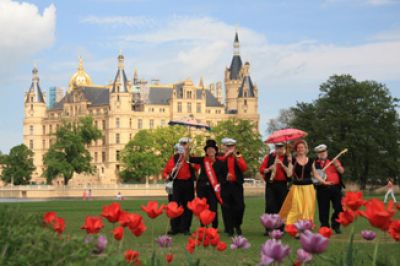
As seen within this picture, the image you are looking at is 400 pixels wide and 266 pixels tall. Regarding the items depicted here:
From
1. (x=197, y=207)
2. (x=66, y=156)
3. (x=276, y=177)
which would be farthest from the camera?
(x=66, y=156)

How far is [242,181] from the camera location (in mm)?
14695

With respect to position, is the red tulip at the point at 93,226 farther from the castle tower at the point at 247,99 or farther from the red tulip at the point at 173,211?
the castle tower at the point at 247,99

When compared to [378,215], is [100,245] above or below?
below

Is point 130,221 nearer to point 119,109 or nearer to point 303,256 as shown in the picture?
point 303,256

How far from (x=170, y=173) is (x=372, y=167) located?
160 feet

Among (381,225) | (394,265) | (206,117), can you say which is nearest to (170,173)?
(394,265)

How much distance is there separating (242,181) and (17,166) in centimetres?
8777

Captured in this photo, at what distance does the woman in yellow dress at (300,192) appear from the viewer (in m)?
14.1

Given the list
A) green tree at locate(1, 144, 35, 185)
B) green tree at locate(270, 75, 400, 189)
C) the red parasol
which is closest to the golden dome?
green tree at locate(1, 144, 35, 185)

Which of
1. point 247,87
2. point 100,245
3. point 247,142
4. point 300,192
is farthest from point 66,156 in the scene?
point 100,245

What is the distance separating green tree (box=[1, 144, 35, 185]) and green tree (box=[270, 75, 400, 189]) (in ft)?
141

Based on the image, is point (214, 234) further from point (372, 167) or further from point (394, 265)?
point (372, 167)

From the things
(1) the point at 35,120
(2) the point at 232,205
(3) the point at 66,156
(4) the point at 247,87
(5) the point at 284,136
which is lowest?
(2) the point at 232,205

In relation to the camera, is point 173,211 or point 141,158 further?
point 141,158
